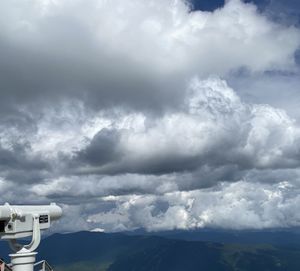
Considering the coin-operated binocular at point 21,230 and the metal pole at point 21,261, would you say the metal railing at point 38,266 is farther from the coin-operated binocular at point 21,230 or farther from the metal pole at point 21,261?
the metal pole at point 21,261

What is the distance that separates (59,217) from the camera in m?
28.8

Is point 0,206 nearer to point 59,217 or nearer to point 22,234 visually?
point 22,234

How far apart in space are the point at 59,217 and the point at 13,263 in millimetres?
8024

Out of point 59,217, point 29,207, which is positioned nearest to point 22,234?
point 29,207

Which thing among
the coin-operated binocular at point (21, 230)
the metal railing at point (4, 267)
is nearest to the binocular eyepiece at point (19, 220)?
the coin-operated binocular at point (21, 230)

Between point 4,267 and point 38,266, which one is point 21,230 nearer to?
point 4,267

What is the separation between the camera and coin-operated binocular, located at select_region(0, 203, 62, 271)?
2084cm

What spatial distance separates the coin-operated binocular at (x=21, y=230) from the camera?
68.4 ft

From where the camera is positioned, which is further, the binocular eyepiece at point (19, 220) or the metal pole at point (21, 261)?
the binocular eyepiece at point (19, 220)

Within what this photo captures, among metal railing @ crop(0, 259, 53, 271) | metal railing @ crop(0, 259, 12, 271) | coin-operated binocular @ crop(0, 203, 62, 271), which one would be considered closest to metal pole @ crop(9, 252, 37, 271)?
coin-operated binocular @ crop(0, 203, 62, 271)

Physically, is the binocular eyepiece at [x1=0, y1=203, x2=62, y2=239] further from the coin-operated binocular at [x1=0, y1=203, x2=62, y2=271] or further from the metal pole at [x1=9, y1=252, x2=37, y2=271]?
the metal pole at [x1=9, y1=252, x2=37, y2=271]

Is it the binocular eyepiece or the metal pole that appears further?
the binocular eyepiece

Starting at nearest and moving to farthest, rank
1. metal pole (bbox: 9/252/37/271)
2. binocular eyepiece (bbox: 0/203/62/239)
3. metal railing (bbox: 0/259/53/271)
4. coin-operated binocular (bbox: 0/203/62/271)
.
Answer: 1. metal pole (bbox: 9/252/37/271)
2. coin-operated binocular (bbox: 0/203/62/271)
3. binocular eyepiece (bbox: 0/203/62/239)
4. metal railing (bbox: 0/259/53/271)

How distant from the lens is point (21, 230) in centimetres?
2258
